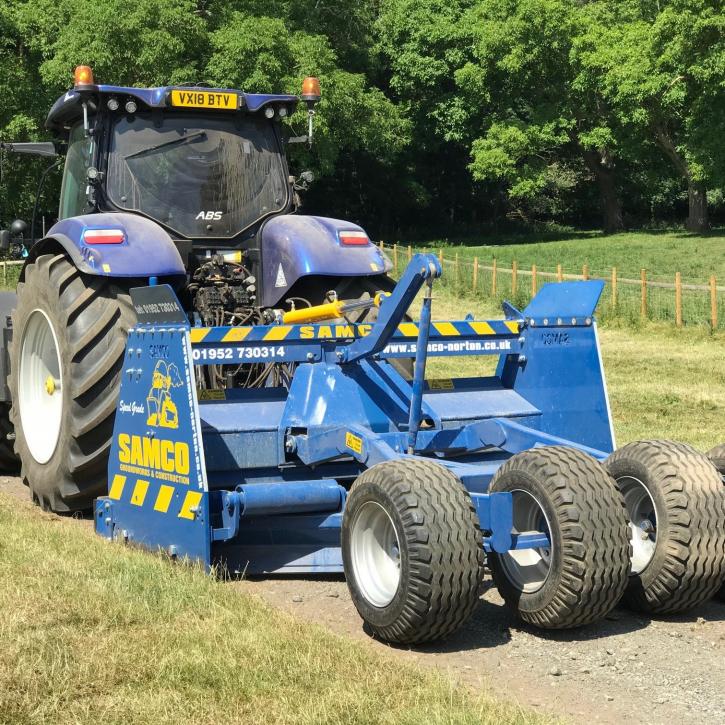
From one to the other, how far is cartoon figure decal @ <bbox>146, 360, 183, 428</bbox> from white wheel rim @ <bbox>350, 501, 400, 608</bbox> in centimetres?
108

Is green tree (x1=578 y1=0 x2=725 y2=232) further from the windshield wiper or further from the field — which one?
the field

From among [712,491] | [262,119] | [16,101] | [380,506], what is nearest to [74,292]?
[262,119]

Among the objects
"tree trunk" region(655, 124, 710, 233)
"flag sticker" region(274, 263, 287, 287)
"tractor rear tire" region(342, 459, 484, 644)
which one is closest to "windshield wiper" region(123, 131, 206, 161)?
"flag sticker" region(274, 263, 287, 287)

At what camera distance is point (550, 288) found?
22.4 ft

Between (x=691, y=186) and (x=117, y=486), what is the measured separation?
40743 mm

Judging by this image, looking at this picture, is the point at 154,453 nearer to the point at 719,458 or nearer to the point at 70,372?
the point at 70,372

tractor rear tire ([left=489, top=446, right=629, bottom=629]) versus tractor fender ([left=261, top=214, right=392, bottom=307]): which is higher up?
tractor fender ([left=261, top=214, right=392, bottom=307])

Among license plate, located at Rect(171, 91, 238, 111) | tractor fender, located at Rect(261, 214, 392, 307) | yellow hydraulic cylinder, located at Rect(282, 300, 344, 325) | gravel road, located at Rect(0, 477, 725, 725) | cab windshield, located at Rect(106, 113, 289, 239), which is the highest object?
license plate, located at Rect(171, 91, 238, 111)

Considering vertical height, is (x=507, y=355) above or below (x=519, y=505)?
above

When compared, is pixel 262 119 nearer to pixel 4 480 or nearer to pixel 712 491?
pixel 4 480

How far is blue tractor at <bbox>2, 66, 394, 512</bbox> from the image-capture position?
21.5 feet

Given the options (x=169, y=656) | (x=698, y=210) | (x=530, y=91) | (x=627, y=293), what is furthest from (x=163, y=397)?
(x=530, y=91)

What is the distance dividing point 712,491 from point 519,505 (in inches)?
30.0

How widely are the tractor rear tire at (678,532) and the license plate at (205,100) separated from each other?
13.2ft
